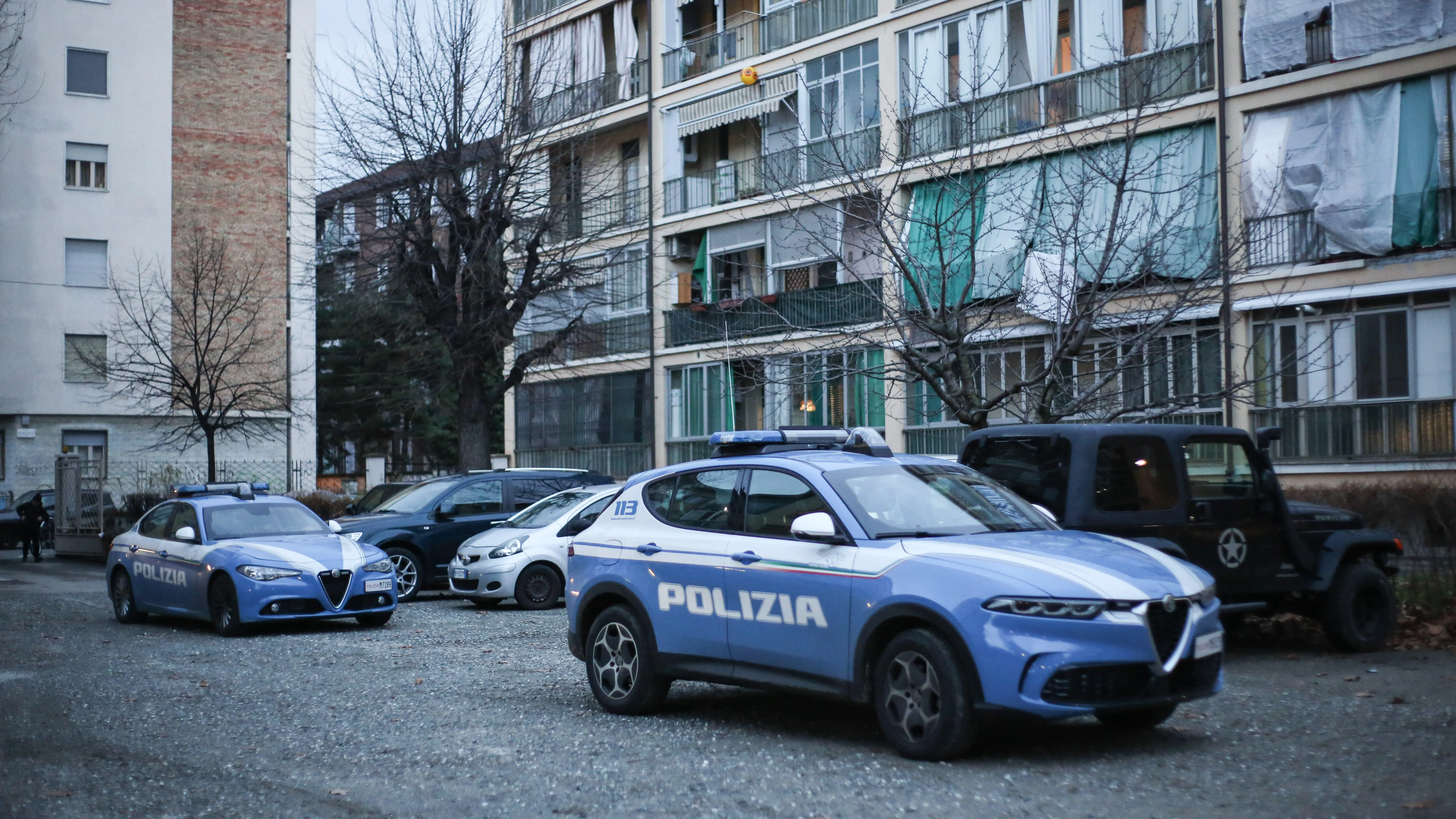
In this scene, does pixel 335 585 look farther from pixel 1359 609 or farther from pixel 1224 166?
pixel 1224 166

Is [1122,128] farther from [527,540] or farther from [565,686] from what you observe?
[565,686]

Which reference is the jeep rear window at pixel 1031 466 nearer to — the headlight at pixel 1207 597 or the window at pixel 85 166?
the headlight at pixel 1207 597

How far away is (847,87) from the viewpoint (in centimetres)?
2933

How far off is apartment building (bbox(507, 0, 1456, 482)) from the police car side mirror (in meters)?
7.82

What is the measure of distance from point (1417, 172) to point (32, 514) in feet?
94.4

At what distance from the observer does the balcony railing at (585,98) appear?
2775 centimetres

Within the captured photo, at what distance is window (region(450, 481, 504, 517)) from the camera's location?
63.8 ft

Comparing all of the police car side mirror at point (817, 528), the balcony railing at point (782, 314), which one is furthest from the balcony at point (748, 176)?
the police car side mirror at point (817, 528)

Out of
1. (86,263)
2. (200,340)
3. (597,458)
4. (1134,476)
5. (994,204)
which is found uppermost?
(86,263)

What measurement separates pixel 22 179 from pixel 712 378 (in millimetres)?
25155

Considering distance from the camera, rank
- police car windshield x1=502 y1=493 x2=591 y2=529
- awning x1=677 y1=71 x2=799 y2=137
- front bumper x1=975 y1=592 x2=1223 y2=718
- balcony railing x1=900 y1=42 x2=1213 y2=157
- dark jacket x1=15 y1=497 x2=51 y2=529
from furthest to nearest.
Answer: dark jacket x1=15 y1=497 x2=51 y2=529 → awning x1=677 y1=71 x2=799 y2=137 → balcony railing x1=900 y1=42 x2=1213 y2=157 → police car windshield x1=502 y1=493 x2=591 y2=529 → front bumper x1=975 y1=592 x2=1223 y2=718

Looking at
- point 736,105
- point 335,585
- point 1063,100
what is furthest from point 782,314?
point 335,585

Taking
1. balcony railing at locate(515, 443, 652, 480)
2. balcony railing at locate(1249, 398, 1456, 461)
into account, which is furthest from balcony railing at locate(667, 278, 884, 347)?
balcony railing at locate(1249, 398, 1456, 461)

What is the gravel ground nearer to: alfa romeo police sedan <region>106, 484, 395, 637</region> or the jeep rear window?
the jeep rear window
